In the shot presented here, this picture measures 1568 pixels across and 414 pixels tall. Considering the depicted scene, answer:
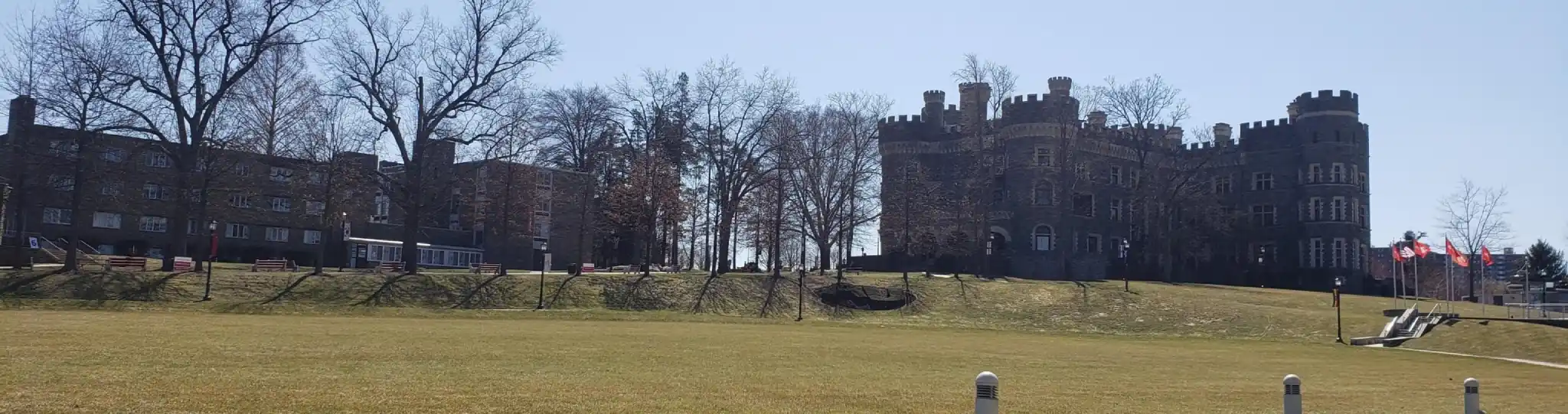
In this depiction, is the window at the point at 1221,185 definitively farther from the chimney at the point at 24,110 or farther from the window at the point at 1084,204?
the chimney at the point at 24,110

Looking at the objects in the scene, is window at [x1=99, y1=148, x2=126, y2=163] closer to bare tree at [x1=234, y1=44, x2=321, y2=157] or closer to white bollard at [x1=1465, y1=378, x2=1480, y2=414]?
bare tree at [x1=234, y1=44, x2=321, y2=157]

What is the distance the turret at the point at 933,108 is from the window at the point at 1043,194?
10.5 m

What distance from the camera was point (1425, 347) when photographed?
41.1 metres

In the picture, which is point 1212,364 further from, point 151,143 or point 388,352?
point 151,143

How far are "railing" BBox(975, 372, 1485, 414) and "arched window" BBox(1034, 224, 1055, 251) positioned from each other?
61992mm

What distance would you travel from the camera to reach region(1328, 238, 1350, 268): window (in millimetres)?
78812

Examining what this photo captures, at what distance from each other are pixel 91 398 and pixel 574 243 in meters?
77.2

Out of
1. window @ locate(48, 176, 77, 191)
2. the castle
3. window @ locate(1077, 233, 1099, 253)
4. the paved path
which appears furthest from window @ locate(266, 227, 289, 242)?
the paved path

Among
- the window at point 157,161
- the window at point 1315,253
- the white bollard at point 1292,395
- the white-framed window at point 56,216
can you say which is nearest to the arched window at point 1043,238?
the window at point 1315,253

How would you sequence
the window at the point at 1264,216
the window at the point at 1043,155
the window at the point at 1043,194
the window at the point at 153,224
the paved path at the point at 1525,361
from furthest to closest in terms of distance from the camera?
the window at the point at 1264,216
the window at the point at 153,224
the window at the point at 1043,194
the window at the point at 1043,155
the paved path at the point at 1525,361

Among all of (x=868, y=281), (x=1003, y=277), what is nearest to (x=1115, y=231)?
(x=1003, y=277)

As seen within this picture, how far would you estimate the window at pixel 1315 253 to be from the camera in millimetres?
79625

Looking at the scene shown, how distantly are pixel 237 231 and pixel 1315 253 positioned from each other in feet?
244

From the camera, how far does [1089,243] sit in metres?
78.9
